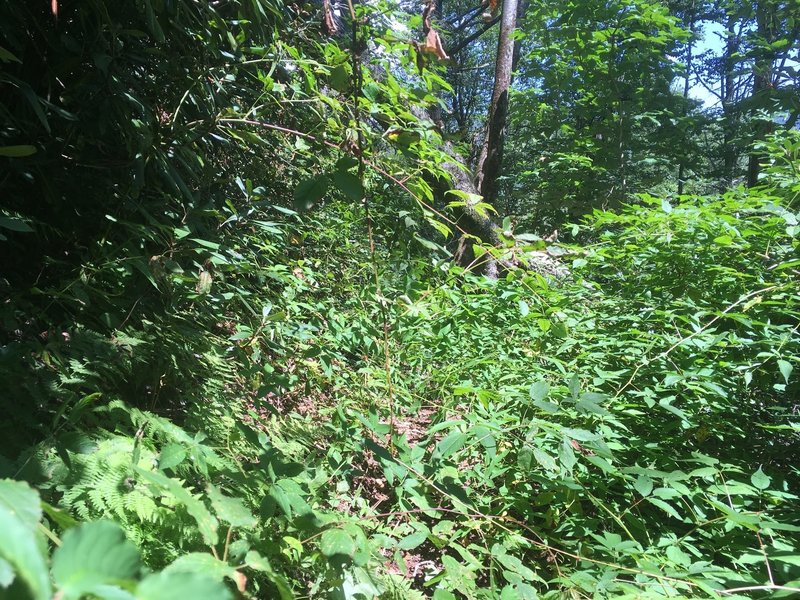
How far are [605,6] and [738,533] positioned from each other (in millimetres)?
6222

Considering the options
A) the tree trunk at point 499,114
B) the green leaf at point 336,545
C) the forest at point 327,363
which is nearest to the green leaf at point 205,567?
the forest at point 327,363

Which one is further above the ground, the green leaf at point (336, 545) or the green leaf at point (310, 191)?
the green leaf at point (310, 191)

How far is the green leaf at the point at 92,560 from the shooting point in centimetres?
32

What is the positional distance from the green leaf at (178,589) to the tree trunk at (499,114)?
5.70m

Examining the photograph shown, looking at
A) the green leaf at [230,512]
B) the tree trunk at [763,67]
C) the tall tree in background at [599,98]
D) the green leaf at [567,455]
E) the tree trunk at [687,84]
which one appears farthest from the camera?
the tree trunk at [687,84]

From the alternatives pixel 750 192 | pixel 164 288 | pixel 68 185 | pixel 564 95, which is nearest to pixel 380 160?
pixel 164 288

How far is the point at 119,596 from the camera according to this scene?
0.99 ft

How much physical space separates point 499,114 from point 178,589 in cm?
621

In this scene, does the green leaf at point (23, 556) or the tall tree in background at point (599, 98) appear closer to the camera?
the green leaf at point (23, 556)

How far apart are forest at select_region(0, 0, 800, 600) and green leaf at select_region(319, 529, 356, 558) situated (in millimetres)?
10

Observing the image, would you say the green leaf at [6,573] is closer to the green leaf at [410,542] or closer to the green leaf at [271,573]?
the green leaf at [271,573]

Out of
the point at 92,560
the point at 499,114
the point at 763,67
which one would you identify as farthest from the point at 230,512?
the point at 763,67

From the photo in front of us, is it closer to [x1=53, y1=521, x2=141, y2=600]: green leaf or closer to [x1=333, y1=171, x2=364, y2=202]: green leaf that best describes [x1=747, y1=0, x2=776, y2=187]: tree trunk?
[x1=333, y1=171, x2=364, y2=202]: green leaf

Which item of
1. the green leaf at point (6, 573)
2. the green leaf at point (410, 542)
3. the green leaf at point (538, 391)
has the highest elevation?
the green leaf at point (538, 391)
